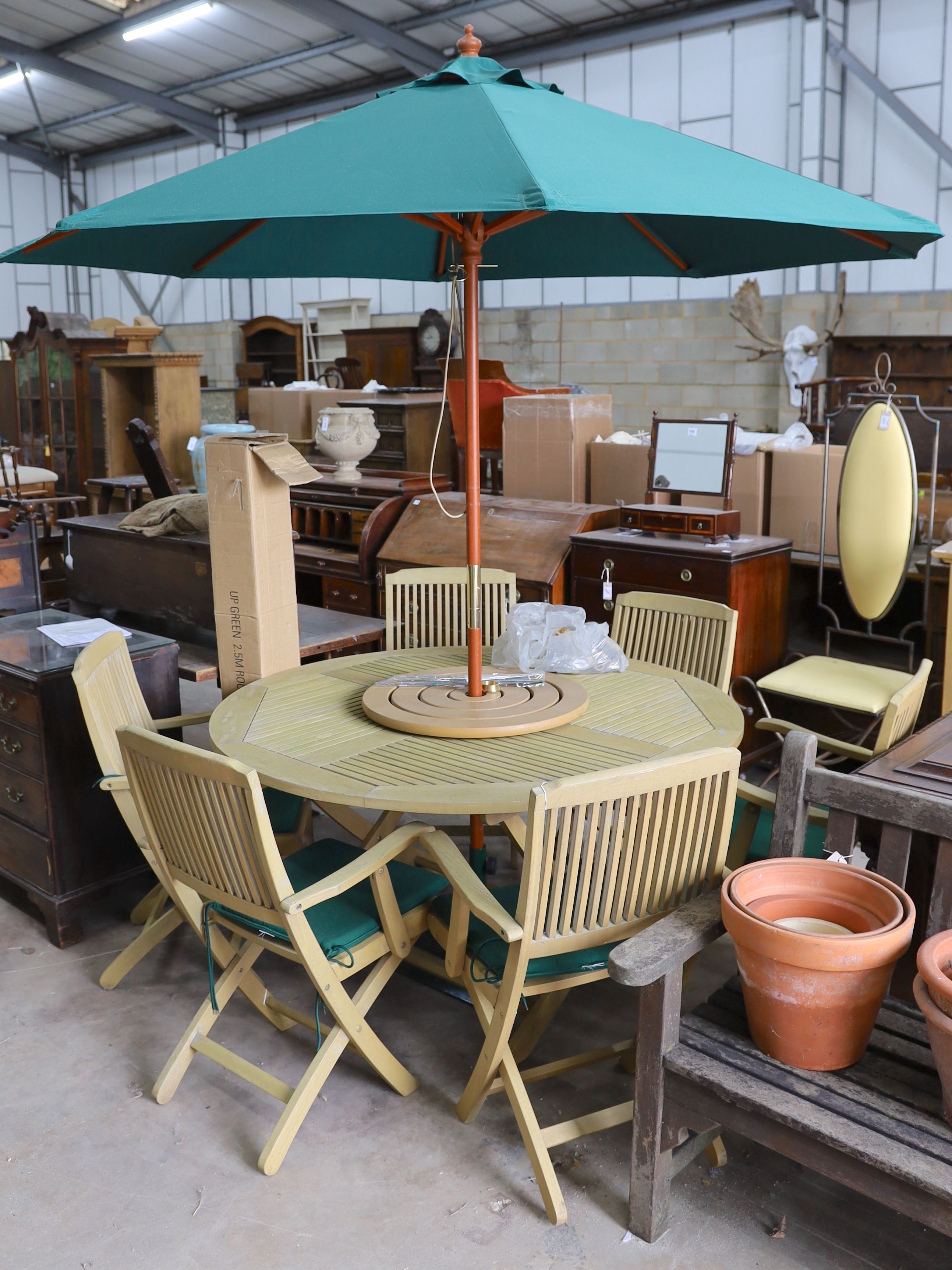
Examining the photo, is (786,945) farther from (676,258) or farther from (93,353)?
(93,353)

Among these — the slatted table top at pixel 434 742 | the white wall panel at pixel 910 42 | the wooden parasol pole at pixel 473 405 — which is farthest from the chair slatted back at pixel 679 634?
the white wall panel at pixel 910 42

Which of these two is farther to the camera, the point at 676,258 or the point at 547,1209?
the point at 676,258

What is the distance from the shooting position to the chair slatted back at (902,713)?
2451 millimetres

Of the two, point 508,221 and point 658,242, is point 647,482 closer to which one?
point 658,242

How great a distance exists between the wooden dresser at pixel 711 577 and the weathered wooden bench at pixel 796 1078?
83.0 inches

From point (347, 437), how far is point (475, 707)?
337 centimetres

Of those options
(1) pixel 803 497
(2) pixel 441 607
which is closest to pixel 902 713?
(2) pixel 441 607

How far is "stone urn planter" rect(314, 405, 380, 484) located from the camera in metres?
5.80

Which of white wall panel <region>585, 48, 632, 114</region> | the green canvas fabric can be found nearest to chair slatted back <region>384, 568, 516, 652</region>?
the green canvas fabric

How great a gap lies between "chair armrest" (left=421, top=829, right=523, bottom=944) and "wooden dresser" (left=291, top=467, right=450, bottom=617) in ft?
10.4

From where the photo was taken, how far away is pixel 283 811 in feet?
10.4

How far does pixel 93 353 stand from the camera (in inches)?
344

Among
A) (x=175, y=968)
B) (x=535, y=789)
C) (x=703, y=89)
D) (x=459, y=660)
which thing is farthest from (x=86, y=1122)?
(x=703, y=89)

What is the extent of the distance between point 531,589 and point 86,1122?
9.35 ft
